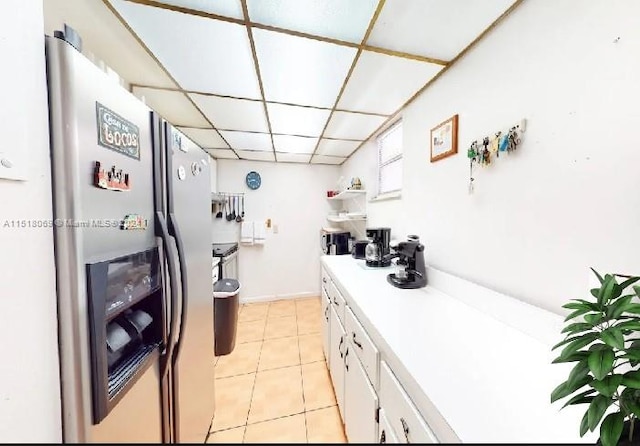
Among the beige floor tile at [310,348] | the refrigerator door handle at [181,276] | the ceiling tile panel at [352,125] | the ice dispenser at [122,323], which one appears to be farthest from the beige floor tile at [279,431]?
the ceiling tile panel at [352,125]

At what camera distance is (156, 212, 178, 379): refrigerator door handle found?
2.69ft

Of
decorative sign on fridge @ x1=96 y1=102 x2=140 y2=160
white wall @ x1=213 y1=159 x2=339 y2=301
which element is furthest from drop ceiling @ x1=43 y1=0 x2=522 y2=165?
white wall @ x1=213 y1=159 x2=339 y2=301

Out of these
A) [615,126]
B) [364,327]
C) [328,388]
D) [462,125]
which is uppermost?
[462,125]

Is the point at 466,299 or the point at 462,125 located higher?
the point at 462,125

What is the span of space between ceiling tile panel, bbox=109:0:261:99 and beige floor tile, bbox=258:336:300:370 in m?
2.23

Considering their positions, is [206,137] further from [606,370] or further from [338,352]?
[606,370]

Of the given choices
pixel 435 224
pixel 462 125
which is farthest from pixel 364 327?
pixel 462 125

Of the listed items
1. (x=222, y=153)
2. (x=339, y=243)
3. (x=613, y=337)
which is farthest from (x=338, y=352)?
(x=222, y=153)

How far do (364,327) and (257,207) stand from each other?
2827 mm

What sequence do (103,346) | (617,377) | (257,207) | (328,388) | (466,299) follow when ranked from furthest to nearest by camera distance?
(257,207)
(328,388)
(466,299)
(103,346)
(617,377)

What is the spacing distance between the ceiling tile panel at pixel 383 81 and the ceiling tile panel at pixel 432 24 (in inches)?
3.9

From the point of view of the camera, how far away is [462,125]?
4.06 feet

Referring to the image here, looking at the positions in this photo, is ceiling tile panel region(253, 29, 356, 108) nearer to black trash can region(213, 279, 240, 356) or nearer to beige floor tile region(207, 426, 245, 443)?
black trash can region(213, 279, 240, 356)

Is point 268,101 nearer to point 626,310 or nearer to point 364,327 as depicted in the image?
point 364,327
